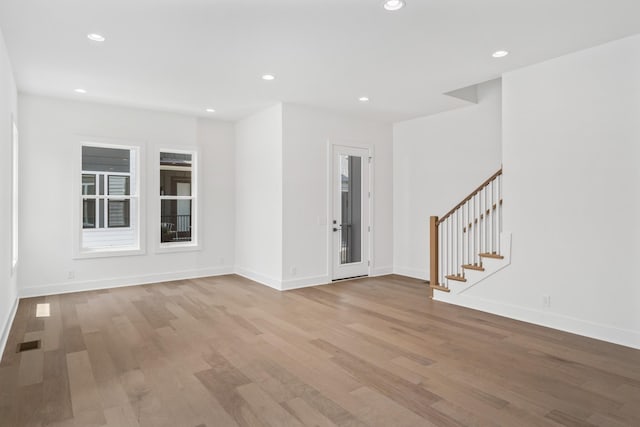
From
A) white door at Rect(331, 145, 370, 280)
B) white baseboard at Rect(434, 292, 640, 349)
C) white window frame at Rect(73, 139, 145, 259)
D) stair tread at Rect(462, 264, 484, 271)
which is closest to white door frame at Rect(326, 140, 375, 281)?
white door at Rect(331, 145, 370, 280)

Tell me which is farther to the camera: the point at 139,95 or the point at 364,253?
the point at 364,253

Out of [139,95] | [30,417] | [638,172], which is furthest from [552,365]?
[139,95]

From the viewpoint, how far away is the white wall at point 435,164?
5.96 m

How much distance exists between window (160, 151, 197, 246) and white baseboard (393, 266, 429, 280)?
3.81m

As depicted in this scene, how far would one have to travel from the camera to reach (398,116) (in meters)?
6.82

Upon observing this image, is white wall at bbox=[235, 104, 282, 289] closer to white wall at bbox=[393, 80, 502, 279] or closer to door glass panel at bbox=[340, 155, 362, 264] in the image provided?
door glass panel at bbox=[340, 155, 362, 264]

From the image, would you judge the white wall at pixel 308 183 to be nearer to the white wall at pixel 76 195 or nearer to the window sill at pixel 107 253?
the white wall at pixel 76 195

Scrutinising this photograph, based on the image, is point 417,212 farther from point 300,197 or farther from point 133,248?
point 133,248

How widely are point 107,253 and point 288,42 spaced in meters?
4.53

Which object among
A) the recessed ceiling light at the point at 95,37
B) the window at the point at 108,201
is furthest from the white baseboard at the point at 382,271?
the recessed ceiling light at the point at 95,37

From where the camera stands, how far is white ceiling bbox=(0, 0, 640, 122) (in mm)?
3082

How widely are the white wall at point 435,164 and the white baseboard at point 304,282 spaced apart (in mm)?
1695

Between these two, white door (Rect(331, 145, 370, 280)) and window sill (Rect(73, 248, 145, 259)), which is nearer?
window sill (Rect(73, 248, 145, 259))

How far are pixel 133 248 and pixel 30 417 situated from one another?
426cm
